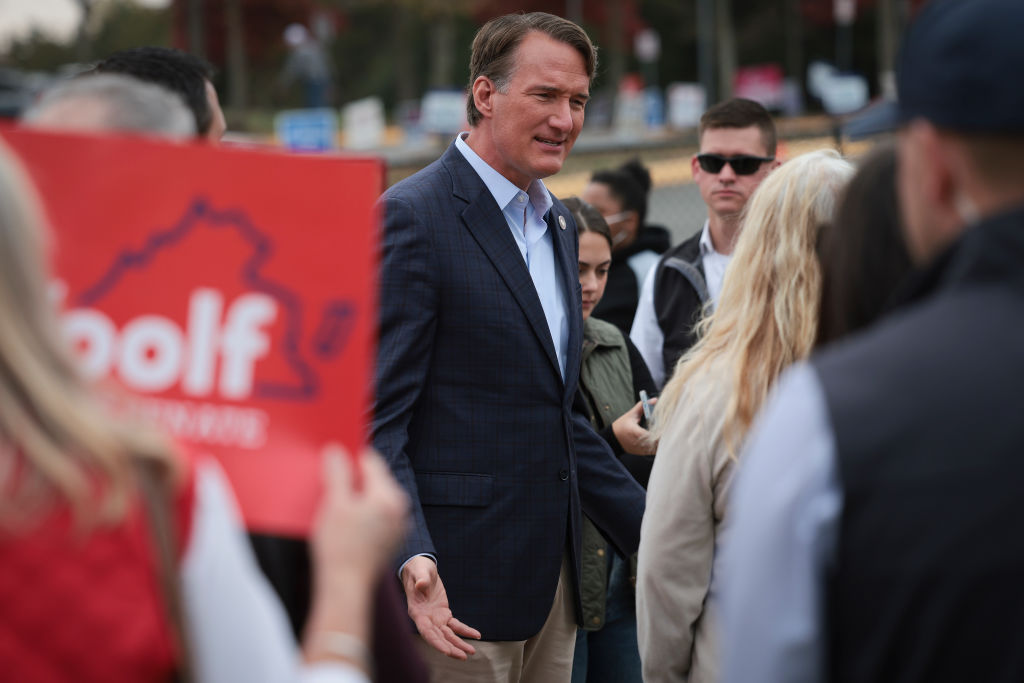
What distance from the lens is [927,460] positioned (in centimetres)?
138

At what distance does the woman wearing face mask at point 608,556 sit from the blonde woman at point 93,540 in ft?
8.73

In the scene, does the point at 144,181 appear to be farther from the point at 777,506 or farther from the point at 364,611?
the point at 777,506

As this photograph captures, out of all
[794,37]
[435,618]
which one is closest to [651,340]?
[435,618]

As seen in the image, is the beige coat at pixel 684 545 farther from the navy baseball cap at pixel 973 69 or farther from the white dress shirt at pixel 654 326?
the white dress shirt at pixel 654 326

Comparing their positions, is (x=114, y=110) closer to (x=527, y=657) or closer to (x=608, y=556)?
(x=527, y=657)

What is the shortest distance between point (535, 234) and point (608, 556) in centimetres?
133

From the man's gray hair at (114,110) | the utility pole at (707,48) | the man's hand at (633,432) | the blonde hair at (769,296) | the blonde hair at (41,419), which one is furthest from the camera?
the utility pole at (707,48)

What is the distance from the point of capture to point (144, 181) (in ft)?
5.29

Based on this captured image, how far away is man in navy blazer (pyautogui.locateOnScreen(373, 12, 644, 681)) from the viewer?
3.29 m

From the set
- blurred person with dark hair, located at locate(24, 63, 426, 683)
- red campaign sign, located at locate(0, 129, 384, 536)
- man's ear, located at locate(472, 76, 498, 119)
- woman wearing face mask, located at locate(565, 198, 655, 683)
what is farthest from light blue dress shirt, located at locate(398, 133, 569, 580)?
red campaign sign, located at locate(0, 129, 384, 536)

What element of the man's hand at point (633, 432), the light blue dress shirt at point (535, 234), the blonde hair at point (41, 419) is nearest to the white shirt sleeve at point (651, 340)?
the man's hand at point (633, 432)

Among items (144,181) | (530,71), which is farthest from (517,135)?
(144,181)

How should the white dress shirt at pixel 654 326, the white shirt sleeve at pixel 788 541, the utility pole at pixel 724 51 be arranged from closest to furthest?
the white shirt sleeve at pixel 788 541 → the white dress shirt at pixel 654 326 → the utility pole at pixel 724 51

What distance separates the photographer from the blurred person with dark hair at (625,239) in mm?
5582
